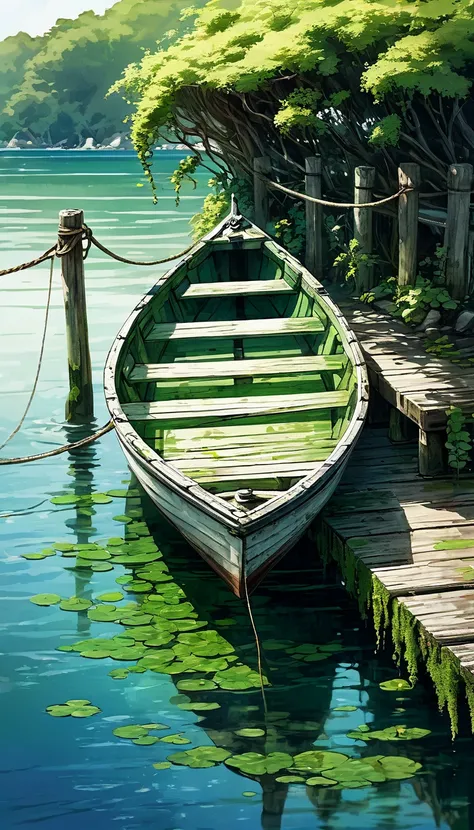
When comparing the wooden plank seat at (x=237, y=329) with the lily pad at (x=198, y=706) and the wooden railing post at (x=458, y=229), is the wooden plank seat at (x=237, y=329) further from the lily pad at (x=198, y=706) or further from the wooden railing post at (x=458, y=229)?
the lily pad at (x=198, y=706)

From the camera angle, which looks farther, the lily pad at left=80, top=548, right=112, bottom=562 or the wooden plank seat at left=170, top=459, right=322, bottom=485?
the lily pad at left=80, top=548, right=112, bottom=562

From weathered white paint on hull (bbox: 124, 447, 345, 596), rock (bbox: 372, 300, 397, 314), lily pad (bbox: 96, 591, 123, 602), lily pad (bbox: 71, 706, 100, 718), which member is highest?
rock (bbox: 372, 300, 397, 314)

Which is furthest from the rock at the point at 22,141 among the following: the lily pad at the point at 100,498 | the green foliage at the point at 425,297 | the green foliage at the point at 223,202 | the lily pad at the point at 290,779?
the lily pad at the point at 290,779

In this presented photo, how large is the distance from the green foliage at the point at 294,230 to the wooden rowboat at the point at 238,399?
1.70 metres

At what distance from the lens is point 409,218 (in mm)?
11125

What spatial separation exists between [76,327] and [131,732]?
6.24 metres

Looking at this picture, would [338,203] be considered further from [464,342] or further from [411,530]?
[411,530]

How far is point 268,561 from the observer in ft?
24.5

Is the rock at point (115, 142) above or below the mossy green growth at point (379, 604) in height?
above

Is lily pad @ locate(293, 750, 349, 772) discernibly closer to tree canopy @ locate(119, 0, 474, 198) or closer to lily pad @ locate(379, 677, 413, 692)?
lily pad @ locate(379, 677, 413, 692)

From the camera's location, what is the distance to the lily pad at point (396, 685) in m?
7.25

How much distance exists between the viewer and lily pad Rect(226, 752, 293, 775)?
6410 millimetres

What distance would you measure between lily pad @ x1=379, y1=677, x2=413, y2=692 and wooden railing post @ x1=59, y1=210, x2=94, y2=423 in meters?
5.97

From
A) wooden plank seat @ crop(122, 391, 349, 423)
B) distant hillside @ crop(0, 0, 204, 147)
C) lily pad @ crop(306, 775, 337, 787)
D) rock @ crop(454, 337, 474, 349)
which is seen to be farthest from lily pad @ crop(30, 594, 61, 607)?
distant hillside @ crop(0, 0, 204, 147)
